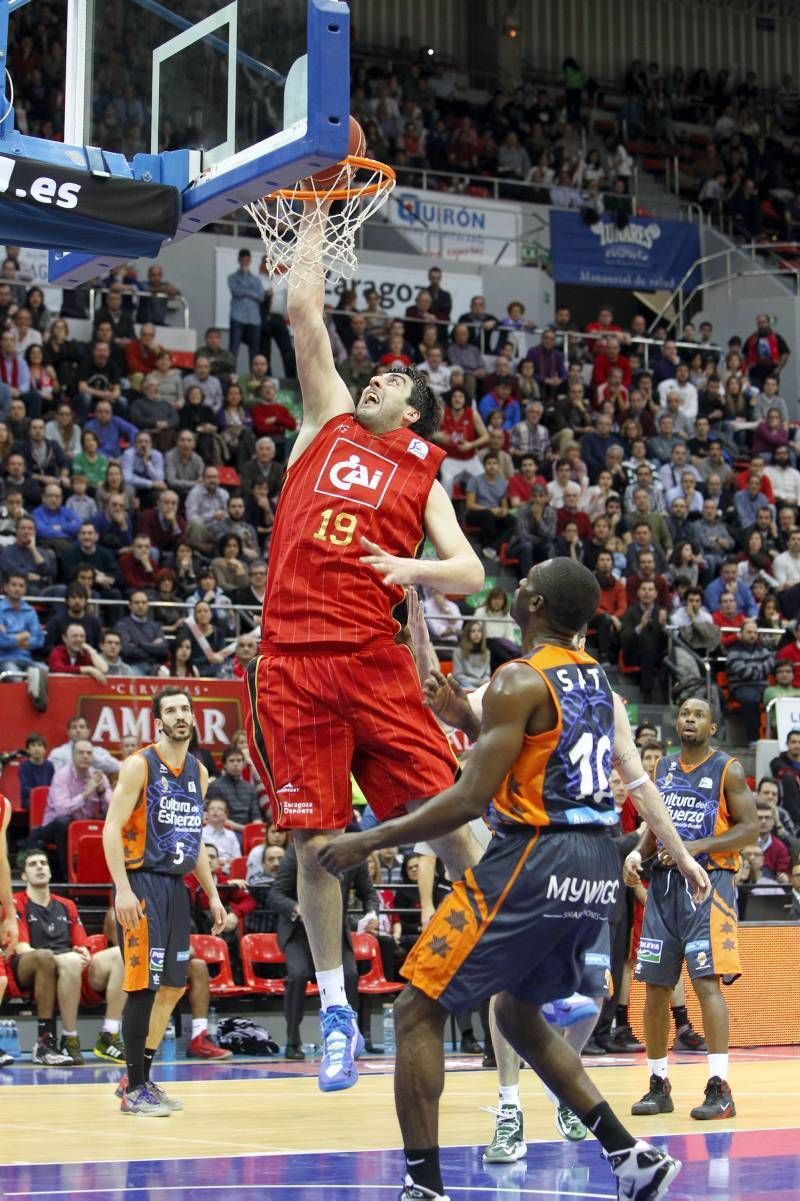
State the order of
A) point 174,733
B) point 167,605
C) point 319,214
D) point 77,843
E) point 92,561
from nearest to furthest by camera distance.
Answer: point 319,214, point 174,733, point 77,843, point 167,605, point 92,561

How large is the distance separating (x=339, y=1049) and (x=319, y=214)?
11.0ft

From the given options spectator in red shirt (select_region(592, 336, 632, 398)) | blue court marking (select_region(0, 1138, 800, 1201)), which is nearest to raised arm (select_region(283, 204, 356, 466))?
blue court marking (select_region(0, 1138, 800, 1201))

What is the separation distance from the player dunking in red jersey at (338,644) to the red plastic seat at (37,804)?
28.3 ft

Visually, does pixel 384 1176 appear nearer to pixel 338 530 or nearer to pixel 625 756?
pixel 625 756

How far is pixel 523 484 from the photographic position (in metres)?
21.5

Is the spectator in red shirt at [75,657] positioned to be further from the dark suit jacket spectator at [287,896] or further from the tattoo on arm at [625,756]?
the tattoo on arm at [625,756]

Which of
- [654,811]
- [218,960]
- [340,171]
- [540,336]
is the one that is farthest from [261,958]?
[540,336]

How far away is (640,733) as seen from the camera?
1510 centimetres

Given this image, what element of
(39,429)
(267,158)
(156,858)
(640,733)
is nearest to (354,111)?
(39,429)

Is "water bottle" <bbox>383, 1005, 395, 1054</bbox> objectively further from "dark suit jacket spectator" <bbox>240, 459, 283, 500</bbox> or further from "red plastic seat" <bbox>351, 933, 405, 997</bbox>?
"dark suit jacket spectator" <bbox>240, 459, 283, 500</bbox>

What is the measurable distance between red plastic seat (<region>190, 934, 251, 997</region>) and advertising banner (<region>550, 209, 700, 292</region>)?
17050 mm

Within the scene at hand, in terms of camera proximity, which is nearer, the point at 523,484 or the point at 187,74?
the point at 187,74

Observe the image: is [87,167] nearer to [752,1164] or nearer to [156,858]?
[156,858]

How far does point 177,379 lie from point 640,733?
8174 millimetres
